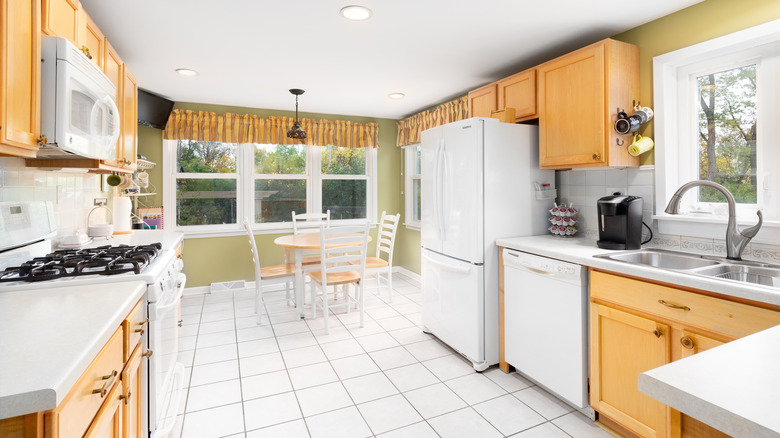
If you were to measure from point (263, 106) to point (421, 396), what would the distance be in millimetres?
3698

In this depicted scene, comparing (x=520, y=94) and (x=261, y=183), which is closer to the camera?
(x=520, y=94)

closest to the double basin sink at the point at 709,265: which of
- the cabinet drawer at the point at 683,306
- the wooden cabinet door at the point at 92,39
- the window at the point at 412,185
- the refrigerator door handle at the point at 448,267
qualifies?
the cabinet drawer at the point at 683,306

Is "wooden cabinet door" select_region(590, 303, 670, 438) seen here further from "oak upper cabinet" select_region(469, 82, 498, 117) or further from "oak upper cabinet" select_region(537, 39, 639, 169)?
"oak upper cabinet" select_region(469, 82, 498, 117)

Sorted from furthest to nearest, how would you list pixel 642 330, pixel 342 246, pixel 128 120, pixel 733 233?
1. pixel 342 246
2. pixel 128 120
3. pixel 733 233
4. pixel 642 330

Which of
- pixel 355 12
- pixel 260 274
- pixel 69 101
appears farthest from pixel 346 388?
pixel 355 12

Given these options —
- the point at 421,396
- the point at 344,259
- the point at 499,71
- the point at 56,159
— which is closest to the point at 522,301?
the point at 421,396

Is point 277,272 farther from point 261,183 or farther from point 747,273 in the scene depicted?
point 747,273

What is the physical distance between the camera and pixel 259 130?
4578 mm

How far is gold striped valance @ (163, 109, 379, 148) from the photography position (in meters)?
4.29

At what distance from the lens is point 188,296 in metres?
4.38

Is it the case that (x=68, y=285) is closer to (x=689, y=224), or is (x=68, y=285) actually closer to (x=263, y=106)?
(x=689, y=224)

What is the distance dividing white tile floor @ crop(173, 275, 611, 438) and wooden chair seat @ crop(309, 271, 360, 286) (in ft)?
1.34

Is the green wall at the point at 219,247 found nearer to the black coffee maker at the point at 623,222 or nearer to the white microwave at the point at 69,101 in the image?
the white microwave at the point at 69,101

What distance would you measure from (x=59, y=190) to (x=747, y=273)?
3717 millimetres
